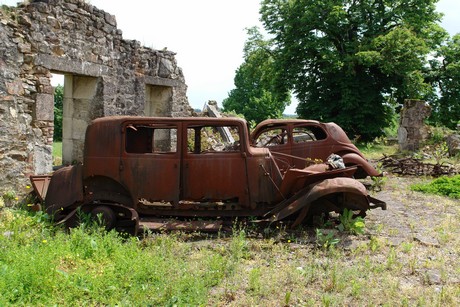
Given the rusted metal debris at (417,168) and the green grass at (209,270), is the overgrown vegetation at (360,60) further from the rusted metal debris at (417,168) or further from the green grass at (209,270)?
the green grass at (209,270)

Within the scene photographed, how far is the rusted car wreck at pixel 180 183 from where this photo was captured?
19.5 feet

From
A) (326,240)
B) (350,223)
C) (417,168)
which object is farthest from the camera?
(417,168)

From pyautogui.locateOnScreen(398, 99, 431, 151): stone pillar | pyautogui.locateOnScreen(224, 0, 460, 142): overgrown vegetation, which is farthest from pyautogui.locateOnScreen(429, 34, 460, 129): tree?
pyautogui.locateOnScreen(398, 99, 431, 151): stone pillar

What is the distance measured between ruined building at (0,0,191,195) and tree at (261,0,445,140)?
1395 cm

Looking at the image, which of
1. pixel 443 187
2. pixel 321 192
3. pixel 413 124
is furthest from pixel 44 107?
pixel 413 124

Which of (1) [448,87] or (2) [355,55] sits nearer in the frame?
(2) [355,55]

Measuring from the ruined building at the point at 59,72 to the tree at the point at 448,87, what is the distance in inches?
782

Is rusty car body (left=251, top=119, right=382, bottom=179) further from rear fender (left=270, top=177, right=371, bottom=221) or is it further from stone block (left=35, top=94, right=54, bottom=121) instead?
stone block (left=35, top=94, right=54, bottom=121)

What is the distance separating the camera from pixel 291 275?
14.4 ft

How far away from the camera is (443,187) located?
959cm

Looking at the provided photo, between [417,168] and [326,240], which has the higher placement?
[417,168]

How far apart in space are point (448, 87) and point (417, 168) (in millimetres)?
15499

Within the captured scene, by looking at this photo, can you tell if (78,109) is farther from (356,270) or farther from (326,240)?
(356,270)

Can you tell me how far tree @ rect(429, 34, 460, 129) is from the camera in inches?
969
